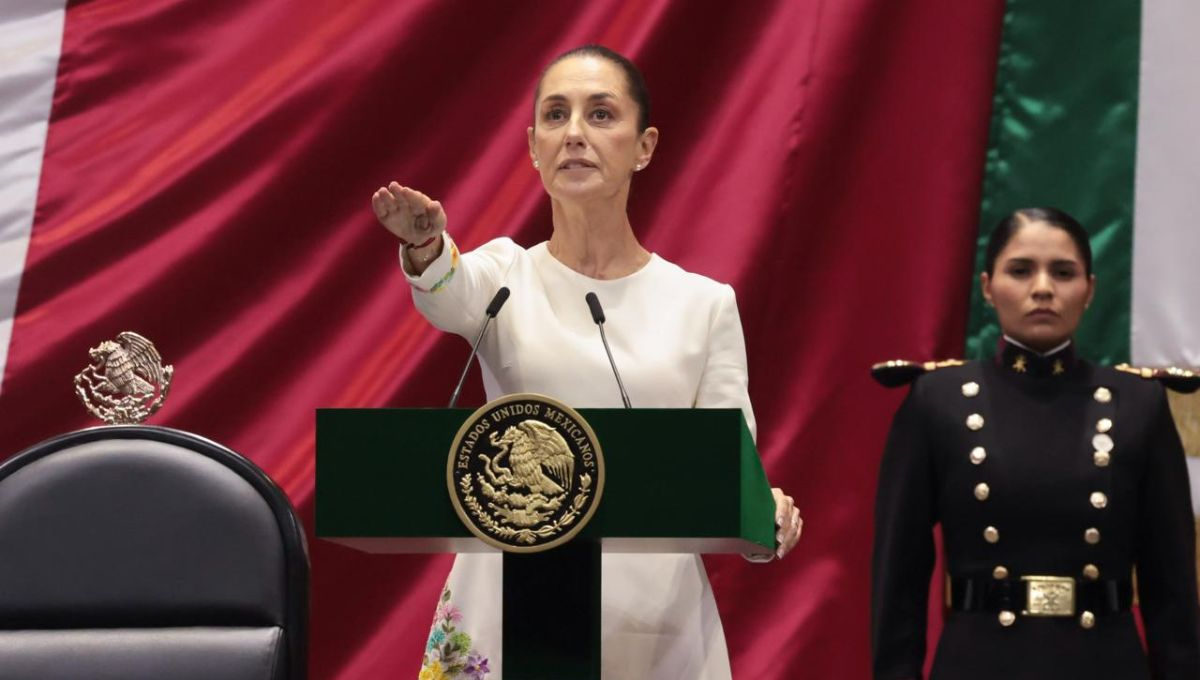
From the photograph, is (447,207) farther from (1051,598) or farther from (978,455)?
(1051,598)

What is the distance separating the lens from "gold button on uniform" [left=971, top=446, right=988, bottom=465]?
215cm

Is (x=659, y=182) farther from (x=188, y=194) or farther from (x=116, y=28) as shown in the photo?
(x=116, y=28)

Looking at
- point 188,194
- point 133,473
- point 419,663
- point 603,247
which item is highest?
point 188,194

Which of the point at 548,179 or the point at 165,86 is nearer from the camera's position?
the point at 548,179

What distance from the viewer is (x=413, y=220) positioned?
1.75m

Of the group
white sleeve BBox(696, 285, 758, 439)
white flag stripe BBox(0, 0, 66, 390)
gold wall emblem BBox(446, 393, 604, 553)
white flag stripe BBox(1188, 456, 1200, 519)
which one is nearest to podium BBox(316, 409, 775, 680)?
gold wall emblem BBox(446, 393, 604, 553)

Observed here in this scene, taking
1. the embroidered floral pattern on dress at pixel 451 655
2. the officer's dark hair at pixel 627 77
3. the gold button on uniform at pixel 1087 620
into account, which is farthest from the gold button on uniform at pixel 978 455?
the embroidered floral pattern on dress at pixel 451 655

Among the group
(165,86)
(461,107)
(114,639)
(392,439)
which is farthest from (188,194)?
(392,439)

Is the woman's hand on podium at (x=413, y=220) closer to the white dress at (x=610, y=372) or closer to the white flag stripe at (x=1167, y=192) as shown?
the white dress at (x=610, y=372)

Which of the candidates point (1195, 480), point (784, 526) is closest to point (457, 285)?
point (784, 526)

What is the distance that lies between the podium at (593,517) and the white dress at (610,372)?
0.30 m

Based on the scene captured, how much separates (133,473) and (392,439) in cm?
42

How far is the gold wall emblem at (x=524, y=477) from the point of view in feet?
4.87

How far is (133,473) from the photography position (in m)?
1.79
